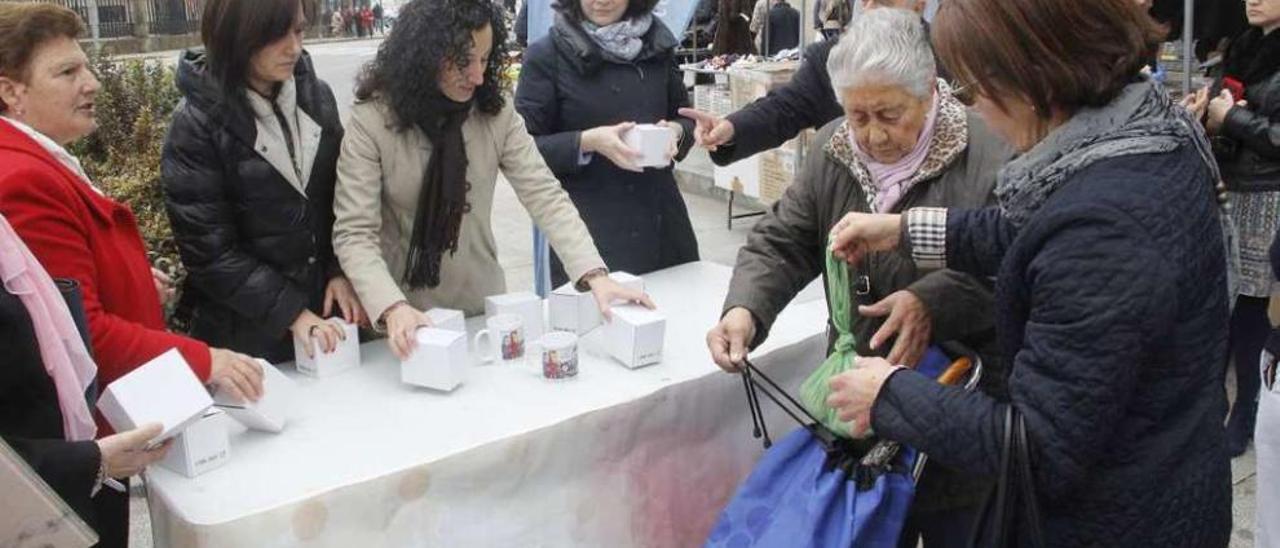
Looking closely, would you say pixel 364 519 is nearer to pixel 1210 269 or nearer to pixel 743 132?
pixel 1210 269

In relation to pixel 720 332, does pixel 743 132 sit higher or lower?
higher

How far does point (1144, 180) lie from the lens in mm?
1133

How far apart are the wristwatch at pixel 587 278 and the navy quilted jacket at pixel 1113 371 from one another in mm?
1085

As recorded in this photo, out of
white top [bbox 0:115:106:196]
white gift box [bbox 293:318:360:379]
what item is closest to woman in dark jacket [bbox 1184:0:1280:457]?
white gift box [bbox 293:318:360:379]

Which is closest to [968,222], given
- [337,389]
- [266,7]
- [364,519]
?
[364,519]

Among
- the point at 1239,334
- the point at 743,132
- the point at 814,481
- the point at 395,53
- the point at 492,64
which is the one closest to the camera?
the point at 814,481

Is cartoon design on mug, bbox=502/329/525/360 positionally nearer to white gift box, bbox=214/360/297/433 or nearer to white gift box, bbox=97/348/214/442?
white gift box, bbox=214/360/297/433

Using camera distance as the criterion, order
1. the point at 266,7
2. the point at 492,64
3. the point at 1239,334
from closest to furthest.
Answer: the point at 266,7
the point at 492,64
the point at 1239,334

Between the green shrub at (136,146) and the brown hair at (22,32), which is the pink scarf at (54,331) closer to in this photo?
the brown hair at (22,32)

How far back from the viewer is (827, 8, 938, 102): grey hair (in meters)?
1.62

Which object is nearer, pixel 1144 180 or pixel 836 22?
pixel 1144 180

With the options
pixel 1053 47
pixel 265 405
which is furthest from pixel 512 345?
pixel 1053 47

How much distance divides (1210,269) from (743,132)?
167 cm

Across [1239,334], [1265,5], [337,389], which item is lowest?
[1239,334]
